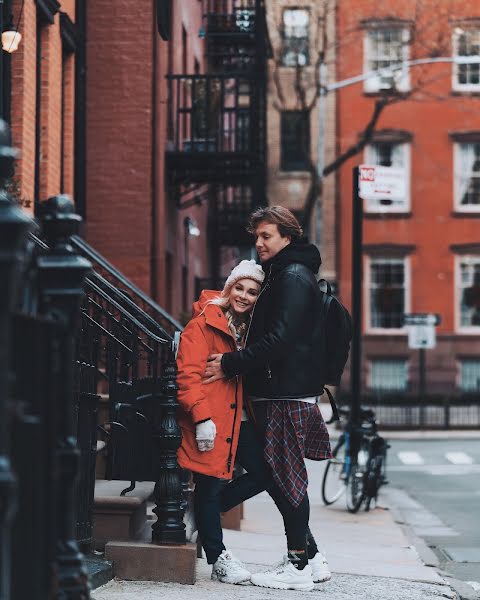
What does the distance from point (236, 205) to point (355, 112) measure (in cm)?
1342

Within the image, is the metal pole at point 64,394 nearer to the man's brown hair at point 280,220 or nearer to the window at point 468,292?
the man's brown hair at point 280,220

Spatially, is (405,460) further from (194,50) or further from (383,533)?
(383,533)

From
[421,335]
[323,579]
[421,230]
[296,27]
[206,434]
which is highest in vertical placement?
[296,27]

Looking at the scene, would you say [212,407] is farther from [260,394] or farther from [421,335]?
[421,335]

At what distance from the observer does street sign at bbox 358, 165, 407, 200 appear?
14078 millimetres

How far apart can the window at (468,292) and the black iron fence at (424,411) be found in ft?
9.76

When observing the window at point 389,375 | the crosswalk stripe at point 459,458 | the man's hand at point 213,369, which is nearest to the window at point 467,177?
the window at point 389,375

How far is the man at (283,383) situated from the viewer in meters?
6.88

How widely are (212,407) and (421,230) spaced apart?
35436mm

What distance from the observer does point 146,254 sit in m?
16.8

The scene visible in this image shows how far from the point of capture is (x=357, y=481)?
1330 cm

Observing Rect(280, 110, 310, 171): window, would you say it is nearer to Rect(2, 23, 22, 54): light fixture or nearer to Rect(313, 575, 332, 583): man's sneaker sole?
Rect(2, 23, 22, 54): light fixture

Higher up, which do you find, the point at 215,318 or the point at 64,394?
the point at 215,318

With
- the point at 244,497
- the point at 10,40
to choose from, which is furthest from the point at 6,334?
the point at 10,40
